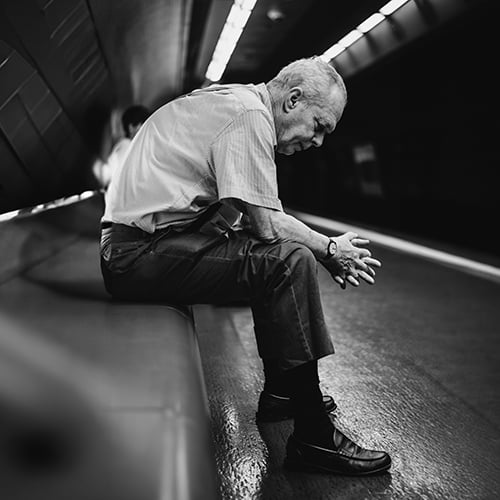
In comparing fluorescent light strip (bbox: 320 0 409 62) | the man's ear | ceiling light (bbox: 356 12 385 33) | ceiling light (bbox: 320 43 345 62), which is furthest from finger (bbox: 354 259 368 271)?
ceiling light (bbox: 320 43 345 62)

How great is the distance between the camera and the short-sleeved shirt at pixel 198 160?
5.79 ft

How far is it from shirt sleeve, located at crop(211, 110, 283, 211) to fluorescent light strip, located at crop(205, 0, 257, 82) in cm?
583

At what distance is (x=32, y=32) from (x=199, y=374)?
2.59 m

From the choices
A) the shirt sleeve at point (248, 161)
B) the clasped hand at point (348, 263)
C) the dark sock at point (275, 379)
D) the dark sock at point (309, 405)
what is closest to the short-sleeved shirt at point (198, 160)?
the shirt sleeve at point (248, 161)

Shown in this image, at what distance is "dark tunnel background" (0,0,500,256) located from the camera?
11.9ft

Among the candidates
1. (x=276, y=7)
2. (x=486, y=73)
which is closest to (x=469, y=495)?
(x=486, y=73)

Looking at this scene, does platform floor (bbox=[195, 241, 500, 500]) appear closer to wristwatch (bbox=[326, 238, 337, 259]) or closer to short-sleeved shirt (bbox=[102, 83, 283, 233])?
wristwatch (bbox=[326, 238, 337, 259])

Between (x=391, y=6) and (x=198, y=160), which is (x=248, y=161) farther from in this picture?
(x=391, y=6)

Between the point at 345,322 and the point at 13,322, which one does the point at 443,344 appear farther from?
the point at 13,322

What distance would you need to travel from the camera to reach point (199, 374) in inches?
55.4

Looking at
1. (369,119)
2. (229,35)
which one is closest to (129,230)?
(229,35)

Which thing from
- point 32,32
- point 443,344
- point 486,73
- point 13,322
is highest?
point 32,32

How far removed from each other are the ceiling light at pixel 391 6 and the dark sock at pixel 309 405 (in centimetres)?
529

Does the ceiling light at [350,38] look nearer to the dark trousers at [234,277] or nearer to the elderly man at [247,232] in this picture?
the elderly man at [247,232]
